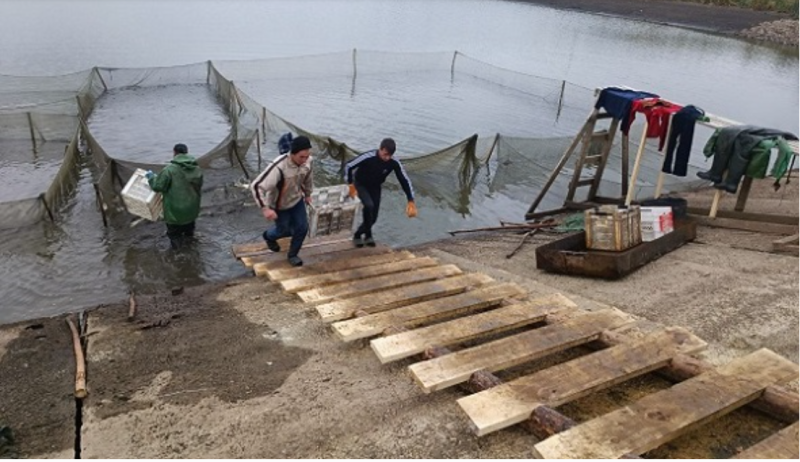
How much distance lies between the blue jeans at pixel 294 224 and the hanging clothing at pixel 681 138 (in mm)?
6527

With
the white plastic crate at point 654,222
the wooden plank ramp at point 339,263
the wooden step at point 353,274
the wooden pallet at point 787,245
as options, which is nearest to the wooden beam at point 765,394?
the wooden step at point 353,274

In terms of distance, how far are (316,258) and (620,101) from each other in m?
6.24

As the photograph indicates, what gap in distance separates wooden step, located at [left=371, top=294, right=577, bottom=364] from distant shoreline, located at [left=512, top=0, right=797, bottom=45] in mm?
51112

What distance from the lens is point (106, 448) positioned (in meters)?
3.82

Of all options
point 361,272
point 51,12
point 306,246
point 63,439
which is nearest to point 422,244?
point 306,246

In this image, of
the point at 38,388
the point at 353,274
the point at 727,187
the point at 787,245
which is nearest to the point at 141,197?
the point at 353,274

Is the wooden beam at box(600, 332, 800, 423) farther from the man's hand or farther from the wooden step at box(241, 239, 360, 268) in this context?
the wooden step at box(241, 239, 360, 268)

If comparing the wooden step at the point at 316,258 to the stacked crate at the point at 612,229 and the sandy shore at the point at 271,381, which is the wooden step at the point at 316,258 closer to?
the sandy shore at the point at 271,381

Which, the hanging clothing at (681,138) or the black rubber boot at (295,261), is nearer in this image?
the black rubber boot at (295,261)

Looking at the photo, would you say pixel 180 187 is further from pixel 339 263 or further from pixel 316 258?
pixel 339 263

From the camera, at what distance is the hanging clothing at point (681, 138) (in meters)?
9.63

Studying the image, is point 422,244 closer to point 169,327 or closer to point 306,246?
point 306,246

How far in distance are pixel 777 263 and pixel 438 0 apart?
249 ft

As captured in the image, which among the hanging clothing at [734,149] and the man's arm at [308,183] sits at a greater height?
the hanging clothing at [734,149]
